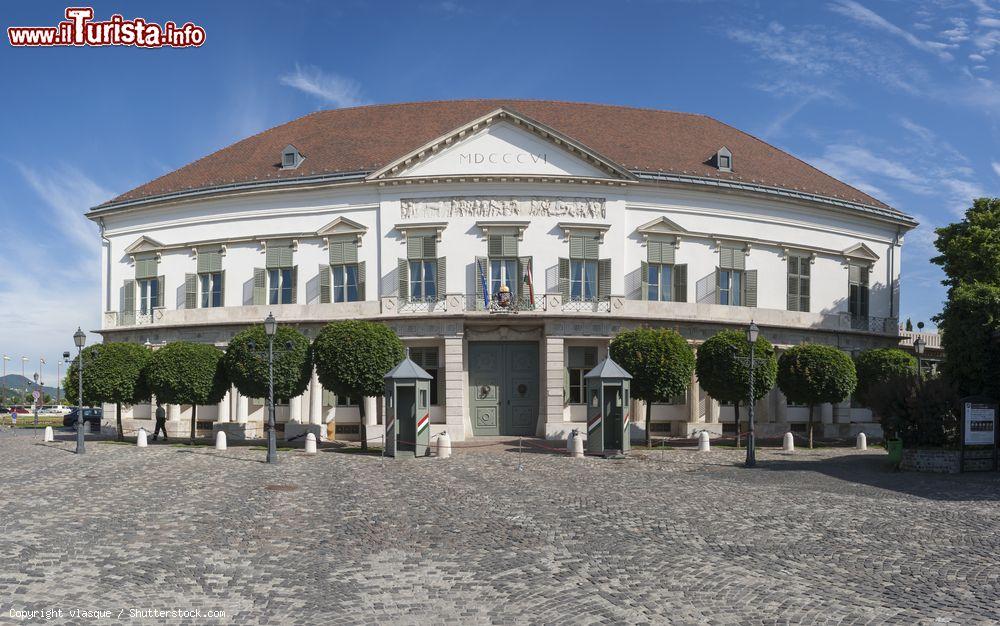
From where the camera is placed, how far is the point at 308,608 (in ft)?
24.6

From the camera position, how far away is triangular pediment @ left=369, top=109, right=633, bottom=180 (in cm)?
3155

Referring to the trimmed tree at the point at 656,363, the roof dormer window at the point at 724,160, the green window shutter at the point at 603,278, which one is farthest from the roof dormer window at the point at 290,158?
the roof dormer window at the point at 724,160

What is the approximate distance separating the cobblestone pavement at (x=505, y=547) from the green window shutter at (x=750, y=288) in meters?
15.2

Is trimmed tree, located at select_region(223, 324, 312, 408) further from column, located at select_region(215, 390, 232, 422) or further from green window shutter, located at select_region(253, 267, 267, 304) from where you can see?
column, located at select_region(215, 390, 232, 422)

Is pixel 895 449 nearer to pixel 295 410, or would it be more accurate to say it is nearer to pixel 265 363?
pixel 265 363

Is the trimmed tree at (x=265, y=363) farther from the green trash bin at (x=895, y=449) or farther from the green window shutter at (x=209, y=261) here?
the green trash bin at (x=895, y=449)

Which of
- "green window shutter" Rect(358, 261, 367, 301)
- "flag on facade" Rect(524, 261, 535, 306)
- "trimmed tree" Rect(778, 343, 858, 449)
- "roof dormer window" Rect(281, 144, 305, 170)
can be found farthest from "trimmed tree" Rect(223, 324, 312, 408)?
"trimmed tree" Rect(778, 343, 858, 449)

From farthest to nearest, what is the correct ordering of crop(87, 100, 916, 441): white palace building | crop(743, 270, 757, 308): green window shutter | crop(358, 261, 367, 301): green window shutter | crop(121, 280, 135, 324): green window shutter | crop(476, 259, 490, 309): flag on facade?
crop(121, 280, 135, 324): green window shutter
crop(743, 270, 757, 308): green window shutter
crop(358, 261, 367, 301): green window shutter
crop(87, 100, 916, 441): white palace building
crop(476, 259, 490, 309): flag on facade

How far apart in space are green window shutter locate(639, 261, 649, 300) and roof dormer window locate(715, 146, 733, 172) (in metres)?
5.75

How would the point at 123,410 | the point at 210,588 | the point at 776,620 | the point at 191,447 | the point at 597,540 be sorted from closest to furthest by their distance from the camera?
the point at 776,620, the point at 210,588, the point at 597,540, the point at 191,447, the point at 123,410

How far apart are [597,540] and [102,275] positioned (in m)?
33.2

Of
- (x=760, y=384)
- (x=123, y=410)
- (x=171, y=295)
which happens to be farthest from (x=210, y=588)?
(x=123, y=410)

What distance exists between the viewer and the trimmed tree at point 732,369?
27547 mm

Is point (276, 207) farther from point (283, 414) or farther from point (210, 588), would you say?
point (210, 588)
